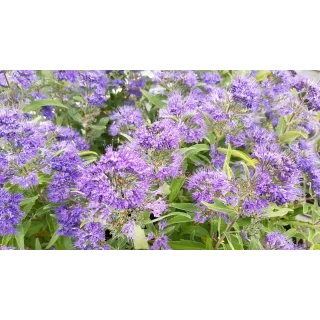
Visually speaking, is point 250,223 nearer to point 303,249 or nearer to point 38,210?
point 303,249

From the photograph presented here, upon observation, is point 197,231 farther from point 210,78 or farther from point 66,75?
point 66,75

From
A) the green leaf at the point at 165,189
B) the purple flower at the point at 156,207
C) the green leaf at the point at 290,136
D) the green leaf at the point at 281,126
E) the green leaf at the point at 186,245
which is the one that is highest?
the green leaf at the point at 281,126

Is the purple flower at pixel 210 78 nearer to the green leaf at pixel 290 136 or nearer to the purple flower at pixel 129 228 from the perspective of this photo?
the green leaf at pixel 290 136

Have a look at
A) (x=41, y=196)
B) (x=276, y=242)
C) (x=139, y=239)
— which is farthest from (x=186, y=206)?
(x=41, y=196)

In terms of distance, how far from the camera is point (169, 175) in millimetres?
2012

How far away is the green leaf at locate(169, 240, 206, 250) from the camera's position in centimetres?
215

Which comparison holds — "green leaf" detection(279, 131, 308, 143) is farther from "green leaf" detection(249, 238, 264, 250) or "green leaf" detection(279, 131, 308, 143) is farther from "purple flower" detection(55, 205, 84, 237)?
"purple flower" detection(55, 205, 84, 237)

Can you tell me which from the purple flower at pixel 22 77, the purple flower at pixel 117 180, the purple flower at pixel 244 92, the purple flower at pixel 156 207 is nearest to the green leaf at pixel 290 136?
the purple flower at pixel 244 92

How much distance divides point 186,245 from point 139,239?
1.28ft

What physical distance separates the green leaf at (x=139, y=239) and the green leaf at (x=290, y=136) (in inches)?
41.5

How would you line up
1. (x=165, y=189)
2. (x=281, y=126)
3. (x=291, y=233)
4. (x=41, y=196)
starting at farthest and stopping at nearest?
(x=281, y=126)
(x=291, y=233)
(x=41, y=196)
(x=165, y=189)

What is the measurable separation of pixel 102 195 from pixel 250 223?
76cm

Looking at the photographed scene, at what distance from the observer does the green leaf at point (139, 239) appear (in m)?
1.85
